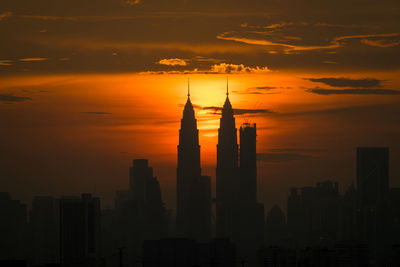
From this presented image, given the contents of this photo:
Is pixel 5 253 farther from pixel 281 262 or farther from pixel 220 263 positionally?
pixel 281 262

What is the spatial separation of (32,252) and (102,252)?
1427cm

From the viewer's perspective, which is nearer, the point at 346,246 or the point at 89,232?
the point at 346,246

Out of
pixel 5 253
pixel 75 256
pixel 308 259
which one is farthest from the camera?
pixel 5 253

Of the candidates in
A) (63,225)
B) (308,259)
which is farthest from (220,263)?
(63,225)

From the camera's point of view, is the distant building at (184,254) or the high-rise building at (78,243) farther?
the high-rise building at (78,243)

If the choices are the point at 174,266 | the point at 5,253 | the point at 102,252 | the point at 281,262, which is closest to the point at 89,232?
the point at 102,252

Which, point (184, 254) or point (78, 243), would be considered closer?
point (184, 254)

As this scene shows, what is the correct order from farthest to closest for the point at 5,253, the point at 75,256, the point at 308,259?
the point at 5,253, the point at 75,256, the point at 308,259

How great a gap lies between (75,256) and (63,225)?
21.2 meters

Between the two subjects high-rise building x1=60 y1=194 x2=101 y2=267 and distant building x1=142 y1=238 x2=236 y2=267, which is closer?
distant building x1=142 y1=238 x2=236 y2=267

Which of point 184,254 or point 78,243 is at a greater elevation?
point 78,243

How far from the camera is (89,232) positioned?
196000mm

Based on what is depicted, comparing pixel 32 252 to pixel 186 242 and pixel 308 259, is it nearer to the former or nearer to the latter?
pixel 186 242

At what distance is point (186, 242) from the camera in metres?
185
